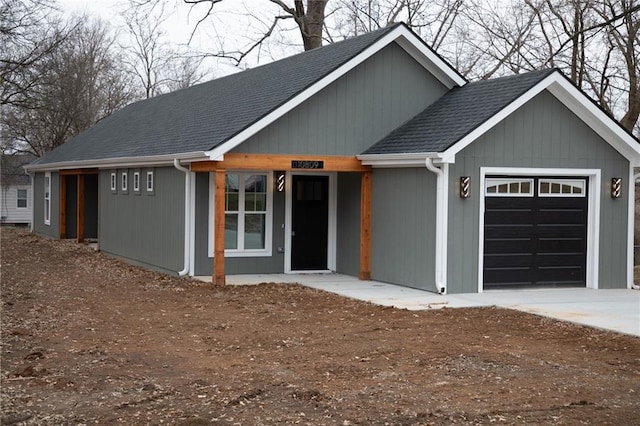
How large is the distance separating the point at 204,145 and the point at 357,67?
3572 millimetres

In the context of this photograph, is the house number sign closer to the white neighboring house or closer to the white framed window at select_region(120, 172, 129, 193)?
the white framed window at select_region(120, 172, 129, 193)

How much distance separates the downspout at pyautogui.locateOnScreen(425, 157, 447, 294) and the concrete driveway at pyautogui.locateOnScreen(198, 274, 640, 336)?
0.89 ft

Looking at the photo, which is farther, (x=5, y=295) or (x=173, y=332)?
(x=5, y=295)

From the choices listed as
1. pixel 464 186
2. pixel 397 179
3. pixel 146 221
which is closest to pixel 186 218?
pixel 146 221

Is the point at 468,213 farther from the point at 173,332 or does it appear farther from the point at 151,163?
the point at 151,163

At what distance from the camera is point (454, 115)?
15.8 meters

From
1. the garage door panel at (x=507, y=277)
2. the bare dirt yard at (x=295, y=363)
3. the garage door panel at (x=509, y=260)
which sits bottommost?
the bare dirt yard at (x=295, y=363)

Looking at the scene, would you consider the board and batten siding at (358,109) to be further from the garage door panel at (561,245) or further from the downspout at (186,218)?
the garage door panel at (561,245)

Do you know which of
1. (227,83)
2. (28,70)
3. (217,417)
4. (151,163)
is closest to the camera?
(217,417)

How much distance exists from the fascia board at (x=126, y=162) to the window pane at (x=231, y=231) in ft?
5.36

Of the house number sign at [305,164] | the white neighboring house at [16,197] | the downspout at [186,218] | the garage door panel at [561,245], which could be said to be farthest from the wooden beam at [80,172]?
the white neighboring house at [16,197]

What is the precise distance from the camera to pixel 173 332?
428 inches

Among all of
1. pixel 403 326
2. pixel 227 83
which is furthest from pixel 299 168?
pixel 227 83

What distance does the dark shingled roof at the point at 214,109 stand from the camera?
53.9 ft
